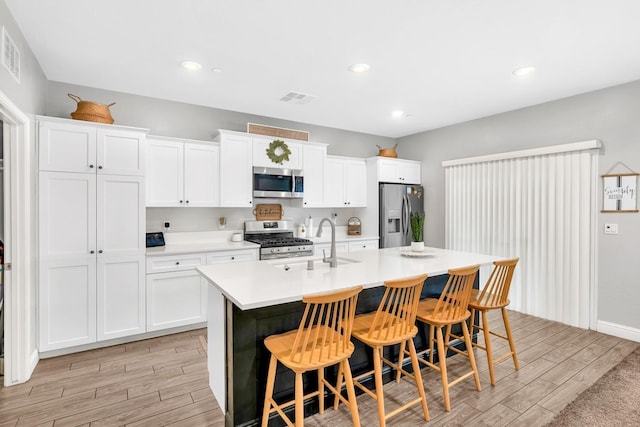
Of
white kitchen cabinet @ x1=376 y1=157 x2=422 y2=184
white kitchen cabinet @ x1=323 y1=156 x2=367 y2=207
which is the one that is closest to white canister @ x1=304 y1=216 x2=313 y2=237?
white kitchen cabinet @ x1=323 y1=156 x2=367 y2=207

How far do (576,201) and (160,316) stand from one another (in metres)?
4.75

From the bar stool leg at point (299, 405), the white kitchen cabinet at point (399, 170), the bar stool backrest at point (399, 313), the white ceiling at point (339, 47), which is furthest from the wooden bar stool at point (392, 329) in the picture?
the white kitchen cabinet at point (399, 170)

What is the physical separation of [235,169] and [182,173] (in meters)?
0.63

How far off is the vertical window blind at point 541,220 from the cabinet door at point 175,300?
3.77m

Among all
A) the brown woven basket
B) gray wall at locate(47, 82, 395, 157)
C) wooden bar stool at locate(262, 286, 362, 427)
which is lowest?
wooden bar stool at locate(262, 286, 362, 427)

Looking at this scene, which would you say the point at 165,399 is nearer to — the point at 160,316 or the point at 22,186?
the point at 160,316

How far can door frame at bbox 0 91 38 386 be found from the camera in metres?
2.55

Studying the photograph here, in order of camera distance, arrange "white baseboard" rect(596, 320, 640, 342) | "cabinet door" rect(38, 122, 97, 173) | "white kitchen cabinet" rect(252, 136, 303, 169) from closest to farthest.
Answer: "cabinet door" rect(38, 122, 97, 173) → "white baseboard" rect(596, 320, 640, 342) → "white kitchen cabinet" rect(252, 136, 303, 169)

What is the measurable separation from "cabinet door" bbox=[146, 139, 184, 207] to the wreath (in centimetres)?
112

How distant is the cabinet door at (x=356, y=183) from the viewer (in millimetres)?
5332

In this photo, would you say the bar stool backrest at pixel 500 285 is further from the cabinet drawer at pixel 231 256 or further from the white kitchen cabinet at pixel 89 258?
the white kitchen cabinet at pixel 89 258

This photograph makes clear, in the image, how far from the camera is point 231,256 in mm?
3918

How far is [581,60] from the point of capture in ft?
9.73

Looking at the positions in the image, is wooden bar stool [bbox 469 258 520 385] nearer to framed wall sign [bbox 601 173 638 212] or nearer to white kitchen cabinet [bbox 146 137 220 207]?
framed wall sign [bbox 601 173 638 212]
